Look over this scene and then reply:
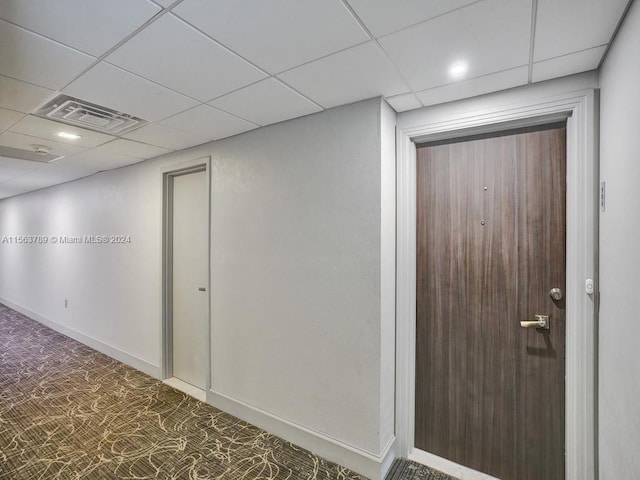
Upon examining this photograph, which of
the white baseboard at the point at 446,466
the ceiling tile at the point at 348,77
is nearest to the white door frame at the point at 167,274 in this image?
the ceiling tile at the point at 348,77

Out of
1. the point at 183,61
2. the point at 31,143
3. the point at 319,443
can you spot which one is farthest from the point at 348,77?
the point at 31,143

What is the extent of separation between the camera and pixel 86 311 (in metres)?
4.62

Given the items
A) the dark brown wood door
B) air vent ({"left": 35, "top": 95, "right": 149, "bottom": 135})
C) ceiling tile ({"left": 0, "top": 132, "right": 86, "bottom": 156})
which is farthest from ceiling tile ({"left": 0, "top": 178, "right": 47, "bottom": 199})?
the dark brown wood door

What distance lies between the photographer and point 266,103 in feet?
7.25

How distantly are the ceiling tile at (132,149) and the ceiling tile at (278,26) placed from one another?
2044 mm

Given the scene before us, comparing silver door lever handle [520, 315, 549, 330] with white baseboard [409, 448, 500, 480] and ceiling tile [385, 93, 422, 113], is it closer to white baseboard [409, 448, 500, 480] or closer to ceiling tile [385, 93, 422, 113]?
white baseboard [409, 448, 500, 480]

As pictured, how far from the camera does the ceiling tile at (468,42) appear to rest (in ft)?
4.40

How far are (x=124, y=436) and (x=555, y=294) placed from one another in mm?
3204

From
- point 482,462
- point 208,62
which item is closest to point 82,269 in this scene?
point 208,62

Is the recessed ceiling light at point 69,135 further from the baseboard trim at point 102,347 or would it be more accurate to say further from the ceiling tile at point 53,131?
the baseboard trim at point 102,347

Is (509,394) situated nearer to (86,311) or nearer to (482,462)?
(482,462)

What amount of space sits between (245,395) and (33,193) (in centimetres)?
602

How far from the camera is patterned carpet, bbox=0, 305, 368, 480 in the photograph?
2.16 meters

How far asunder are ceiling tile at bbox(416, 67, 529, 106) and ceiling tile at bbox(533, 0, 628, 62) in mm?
193
